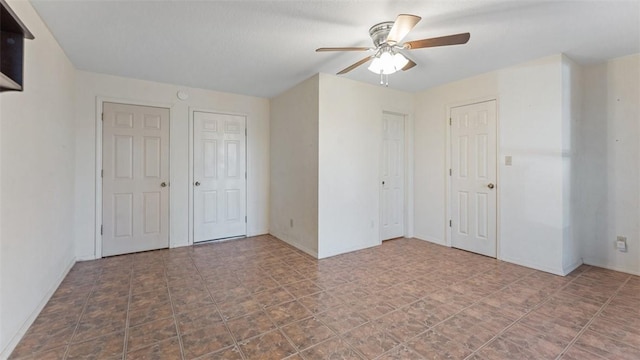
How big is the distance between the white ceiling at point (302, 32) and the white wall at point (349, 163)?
17.9 inches

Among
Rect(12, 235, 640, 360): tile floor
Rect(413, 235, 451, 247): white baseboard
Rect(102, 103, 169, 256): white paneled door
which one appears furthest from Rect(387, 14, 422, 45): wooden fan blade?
Rect(102, 103, 169, 256): white paneled door

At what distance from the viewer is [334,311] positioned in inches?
90.6

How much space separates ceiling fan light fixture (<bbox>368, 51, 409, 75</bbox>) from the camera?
2.43 meters

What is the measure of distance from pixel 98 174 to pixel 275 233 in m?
2.61

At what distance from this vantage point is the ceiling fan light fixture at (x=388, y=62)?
7.97ft

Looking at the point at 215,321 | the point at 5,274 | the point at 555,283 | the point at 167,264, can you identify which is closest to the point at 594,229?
the point at 555,283

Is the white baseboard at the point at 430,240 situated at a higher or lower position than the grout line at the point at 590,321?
higher

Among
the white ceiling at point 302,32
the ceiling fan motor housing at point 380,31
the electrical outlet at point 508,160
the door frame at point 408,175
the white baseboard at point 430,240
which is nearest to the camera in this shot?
the white ceiling at point 302,32

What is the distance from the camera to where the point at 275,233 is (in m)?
4.78

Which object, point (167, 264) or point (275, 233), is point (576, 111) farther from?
point (167, 264)

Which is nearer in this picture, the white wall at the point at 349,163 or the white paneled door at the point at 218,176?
the white wall at the point at 349,163

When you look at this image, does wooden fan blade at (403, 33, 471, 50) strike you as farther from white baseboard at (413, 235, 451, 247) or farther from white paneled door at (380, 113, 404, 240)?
white baseboard at (413, 235, 451, 247)

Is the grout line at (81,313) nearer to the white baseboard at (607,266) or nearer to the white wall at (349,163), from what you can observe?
the white wall at (349,163)

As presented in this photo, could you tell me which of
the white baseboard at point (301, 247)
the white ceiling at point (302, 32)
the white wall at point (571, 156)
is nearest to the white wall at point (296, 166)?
the white baseboard at point (301, 247)
